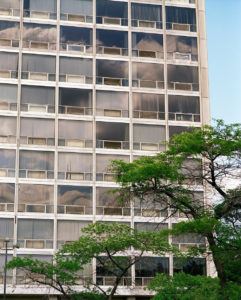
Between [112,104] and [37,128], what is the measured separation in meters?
6.07

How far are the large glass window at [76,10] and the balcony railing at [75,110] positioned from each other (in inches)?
281

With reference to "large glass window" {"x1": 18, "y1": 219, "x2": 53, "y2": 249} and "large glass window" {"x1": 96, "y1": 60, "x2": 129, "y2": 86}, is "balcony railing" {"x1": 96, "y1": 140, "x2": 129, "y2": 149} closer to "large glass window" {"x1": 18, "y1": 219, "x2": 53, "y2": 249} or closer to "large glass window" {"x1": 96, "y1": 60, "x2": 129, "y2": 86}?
"large glass window" {"x1": 96, "y1": 60, "x2": 129, "y2": 86}

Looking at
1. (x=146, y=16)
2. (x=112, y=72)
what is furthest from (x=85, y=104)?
(x=146, y=16)

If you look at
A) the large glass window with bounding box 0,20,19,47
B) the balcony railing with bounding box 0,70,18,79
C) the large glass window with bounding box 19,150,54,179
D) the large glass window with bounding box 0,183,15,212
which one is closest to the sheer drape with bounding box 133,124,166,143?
the large glass window with bounding box 19,150,54,179

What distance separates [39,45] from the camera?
171 feet

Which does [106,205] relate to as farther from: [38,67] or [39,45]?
[39,45]

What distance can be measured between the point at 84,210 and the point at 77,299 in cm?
1290

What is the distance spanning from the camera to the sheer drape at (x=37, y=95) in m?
50.9

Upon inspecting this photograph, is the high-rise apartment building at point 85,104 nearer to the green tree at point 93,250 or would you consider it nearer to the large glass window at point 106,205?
the large glass window at point 106,205

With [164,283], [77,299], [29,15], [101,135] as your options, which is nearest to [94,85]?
[101,135]

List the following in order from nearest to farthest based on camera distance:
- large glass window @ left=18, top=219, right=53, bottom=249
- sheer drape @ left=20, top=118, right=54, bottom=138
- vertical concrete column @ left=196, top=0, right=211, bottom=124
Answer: large glass window @ left=18, top=219, right=53, bottom=249 → sheer drape @ left=20, top=118, right=54, bottom=138 → vertical concrete column @ left=196, top=0, right=211, bottom=124

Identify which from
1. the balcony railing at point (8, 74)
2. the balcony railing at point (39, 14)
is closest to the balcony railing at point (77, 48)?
the balcony railing at point (39, 14)

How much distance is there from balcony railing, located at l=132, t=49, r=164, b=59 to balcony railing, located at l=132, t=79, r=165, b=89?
2.10 m

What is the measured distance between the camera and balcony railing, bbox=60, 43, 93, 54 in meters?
52.5
